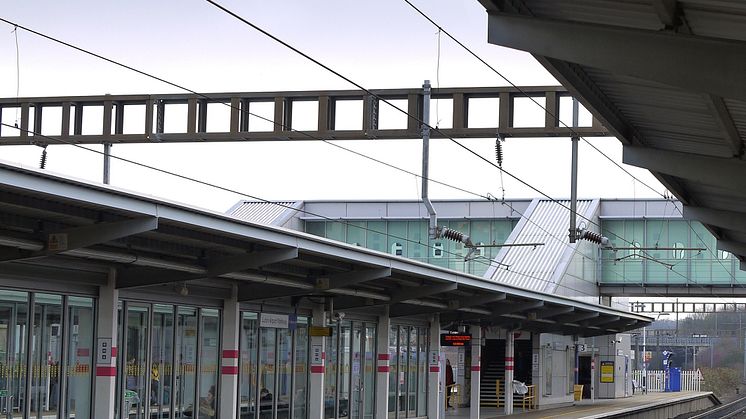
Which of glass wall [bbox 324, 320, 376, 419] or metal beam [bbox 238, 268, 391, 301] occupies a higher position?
metal beam [bbox 238, 268, 391, 301]

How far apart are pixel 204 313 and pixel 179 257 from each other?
3050 mm

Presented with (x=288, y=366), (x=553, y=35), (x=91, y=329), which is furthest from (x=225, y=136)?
(x=553, y=35)

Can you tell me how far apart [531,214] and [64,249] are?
1359 inches

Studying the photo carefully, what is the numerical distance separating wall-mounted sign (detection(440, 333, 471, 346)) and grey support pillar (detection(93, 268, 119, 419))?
14416 mm

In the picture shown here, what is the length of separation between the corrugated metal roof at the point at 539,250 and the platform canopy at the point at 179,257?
16.2 meters

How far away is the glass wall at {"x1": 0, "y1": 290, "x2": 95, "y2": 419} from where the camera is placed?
622 inches

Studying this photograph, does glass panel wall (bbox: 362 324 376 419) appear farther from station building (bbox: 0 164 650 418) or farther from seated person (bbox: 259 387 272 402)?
seated person (bbox: 259 387 272 402)

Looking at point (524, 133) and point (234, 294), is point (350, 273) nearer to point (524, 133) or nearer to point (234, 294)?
point (234, 294)

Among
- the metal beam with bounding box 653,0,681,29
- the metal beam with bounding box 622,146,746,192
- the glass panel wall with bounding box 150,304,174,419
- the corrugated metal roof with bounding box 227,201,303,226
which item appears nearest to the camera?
the metal beam with bounding box 653,0,681,29

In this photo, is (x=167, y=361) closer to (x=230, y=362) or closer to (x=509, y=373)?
(x=230, y=362)

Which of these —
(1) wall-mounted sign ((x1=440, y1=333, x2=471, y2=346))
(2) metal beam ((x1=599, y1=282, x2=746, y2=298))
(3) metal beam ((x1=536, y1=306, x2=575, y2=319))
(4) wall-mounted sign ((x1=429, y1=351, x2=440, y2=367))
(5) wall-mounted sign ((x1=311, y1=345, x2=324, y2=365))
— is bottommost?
(4) wall-mounted sign ((x1=429, y1=351, x2=440, y2=367))

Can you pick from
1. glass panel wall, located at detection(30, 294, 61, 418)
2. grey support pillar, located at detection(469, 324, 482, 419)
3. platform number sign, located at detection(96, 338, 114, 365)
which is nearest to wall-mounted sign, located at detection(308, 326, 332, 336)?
platform number sign, located at detection(96, 338, 114, 365)

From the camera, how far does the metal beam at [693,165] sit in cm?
1241

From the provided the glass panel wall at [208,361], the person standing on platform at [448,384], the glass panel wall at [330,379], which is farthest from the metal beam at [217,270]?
the person standing on platform at [448,384]
